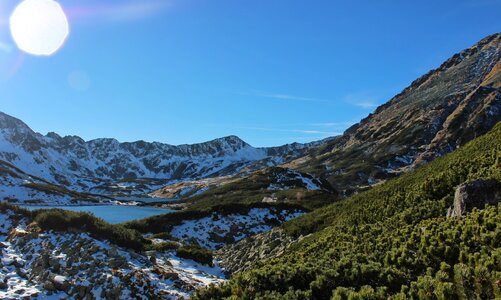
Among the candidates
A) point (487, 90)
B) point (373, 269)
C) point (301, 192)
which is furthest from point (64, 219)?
point (487, 90)

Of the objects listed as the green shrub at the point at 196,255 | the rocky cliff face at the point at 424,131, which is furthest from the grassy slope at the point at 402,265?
the rocky cliff face at the point at 424,131

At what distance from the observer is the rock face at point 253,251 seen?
2741cm

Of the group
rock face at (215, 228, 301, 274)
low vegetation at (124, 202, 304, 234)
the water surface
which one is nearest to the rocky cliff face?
the water surface

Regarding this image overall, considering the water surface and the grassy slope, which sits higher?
the water surface

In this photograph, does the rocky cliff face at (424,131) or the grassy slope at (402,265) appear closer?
the grassy slope at (402,265)

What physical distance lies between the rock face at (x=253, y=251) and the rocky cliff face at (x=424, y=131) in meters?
84.2

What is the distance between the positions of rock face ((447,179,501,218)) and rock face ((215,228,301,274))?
1305cm

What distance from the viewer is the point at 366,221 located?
23.9 m

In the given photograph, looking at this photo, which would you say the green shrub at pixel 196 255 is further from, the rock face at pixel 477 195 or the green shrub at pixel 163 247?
the rock face at pixel 477 195

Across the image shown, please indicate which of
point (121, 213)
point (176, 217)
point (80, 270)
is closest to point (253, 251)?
point (80, 270)

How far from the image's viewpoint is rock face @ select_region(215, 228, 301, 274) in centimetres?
2741

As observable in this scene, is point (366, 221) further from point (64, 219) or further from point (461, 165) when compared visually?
point (64, 219)

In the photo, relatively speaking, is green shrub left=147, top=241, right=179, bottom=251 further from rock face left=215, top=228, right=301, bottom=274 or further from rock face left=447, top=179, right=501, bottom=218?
rock face left=447, top=179, right=501, bottom=218

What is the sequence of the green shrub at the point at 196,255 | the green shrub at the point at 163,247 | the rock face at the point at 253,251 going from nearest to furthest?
1. the green shrub at the point at 196,255
2. the green shrub at the point at 163,247
3. the rock face at the point at 253,251
